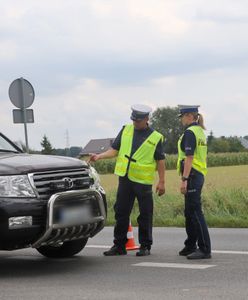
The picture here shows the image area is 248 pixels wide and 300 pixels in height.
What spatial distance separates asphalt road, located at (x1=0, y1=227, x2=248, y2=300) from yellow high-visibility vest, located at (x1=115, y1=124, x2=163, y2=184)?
100 centimetres

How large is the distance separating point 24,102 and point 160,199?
3571 millimetres

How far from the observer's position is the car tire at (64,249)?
26.9 feet

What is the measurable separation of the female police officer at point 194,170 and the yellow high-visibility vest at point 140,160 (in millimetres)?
362

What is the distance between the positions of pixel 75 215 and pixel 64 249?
130 cm

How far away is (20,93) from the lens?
46.3 feet

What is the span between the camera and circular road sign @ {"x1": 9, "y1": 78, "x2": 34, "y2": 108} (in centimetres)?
1408

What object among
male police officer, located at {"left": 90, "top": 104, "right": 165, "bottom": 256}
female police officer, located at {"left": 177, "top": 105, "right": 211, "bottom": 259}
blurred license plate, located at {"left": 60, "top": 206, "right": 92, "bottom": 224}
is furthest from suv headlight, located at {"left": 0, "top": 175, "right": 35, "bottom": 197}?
female police officer, located at {"left": 177, "top": 105, "right": 211, "bottom": 259}

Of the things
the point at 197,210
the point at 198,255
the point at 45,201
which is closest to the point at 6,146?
the point at 45,201

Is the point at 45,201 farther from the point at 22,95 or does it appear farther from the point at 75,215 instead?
the point at 22,95

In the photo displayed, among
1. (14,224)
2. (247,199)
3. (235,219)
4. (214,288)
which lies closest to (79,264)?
(14,224)

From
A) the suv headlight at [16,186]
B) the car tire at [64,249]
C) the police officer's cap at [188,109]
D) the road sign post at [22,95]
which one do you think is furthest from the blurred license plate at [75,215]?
the road sign post at [22,95]

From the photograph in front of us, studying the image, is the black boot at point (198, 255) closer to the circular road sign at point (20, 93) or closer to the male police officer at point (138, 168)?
the male police officer at point (138, 168)

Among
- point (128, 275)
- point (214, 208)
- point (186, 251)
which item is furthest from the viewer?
point (214, 208)

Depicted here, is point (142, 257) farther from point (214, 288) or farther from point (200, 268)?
point (214, 288)
